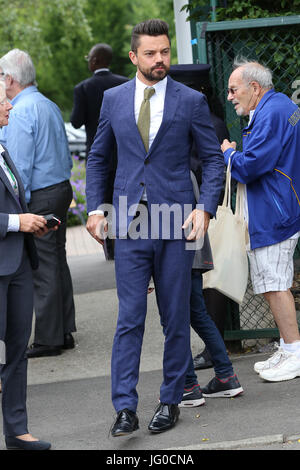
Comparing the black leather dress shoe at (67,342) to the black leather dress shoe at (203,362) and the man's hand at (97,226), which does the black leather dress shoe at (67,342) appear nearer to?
the black leather dress shoe at (203,362)

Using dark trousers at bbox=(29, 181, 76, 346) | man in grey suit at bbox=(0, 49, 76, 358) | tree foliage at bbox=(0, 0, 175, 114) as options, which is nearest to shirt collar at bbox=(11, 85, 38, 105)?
man in grey suit at bbox=(0, 49, 76, 358)

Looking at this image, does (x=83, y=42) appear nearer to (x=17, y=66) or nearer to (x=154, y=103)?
(x=17, y=66)

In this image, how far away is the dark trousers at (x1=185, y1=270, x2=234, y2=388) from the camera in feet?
16.8

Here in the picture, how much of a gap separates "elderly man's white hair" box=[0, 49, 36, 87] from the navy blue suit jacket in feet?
6.70

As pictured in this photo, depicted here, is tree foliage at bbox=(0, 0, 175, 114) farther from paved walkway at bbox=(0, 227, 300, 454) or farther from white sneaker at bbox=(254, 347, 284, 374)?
white sneaker at bbox=(254, 347, 284, 374)

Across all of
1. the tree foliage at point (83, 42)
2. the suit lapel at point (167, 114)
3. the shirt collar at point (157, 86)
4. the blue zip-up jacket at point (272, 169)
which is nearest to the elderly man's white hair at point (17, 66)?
the blue zip-up jacket at point (272, 169)

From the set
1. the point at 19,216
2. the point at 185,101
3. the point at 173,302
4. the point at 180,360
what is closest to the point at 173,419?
the point at 180,360

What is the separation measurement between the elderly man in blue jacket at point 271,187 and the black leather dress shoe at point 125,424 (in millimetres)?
1338

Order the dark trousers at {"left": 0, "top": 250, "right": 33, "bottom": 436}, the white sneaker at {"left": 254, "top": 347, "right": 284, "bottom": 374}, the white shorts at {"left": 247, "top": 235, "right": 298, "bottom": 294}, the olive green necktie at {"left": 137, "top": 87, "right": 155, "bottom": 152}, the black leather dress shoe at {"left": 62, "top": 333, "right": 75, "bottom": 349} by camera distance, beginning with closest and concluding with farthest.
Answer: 1. the dark trousers at {"left": 0, "top": 250, "right": 33, "bottom": 436}
2. the olive green necktie at {"left": 137, "top": 87, "right": 155, "bottom": 152}
3. the white shorts at {"left": 247, "top": 235, "right": 298, "bottom": 294}
4. the white sneaker at {"left": 254, "top": 347, "right": 284, "bottom": 374}
5. the black leather dress shoe at {"left": 62, "top": 333, "right": 75, "bottom": 349}

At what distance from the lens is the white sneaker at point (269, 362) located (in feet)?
18.5

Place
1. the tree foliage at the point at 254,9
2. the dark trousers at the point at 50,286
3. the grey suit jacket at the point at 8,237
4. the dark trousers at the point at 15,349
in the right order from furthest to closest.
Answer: the dark trousers at the point at 50,286 → the tree foliage at the point at 254,9 → the dark trousers at the point at 15,349 → the grey suit jacket at the point at 8,237

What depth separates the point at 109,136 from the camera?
4828 millimetres

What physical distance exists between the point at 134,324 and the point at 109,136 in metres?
1.01

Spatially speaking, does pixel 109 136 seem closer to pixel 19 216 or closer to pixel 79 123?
pixel 19 216
